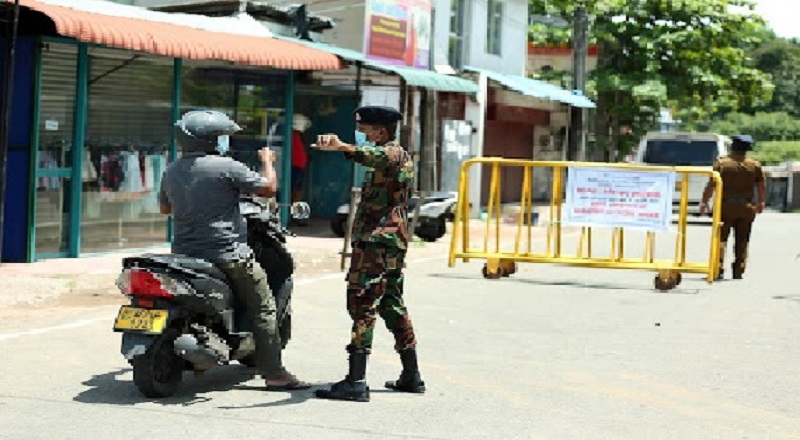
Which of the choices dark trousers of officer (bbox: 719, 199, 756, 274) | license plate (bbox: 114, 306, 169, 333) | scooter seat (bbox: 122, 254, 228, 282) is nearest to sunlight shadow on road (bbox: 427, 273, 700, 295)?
dark trousers of officer (bbox: 719, 199, 756, 274)

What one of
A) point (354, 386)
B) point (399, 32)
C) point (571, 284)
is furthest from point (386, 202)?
point (399, 32)

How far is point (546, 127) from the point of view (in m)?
39.3

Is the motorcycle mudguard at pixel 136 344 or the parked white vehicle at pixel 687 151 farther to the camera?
the parked white vehicle at pixel 687 151

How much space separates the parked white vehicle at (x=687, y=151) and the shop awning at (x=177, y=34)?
12.0 meters

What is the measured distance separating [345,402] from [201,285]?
1024 mm

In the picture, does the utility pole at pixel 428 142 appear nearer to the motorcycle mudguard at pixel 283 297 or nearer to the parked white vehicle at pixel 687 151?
the parked white vehicle at pixel 687 151

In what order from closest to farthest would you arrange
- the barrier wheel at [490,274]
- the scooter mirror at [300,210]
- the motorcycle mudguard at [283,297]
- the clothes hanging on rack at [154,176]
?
the scooter mirror at [300,210]
the motorcycle mudguard at [283,297]
the barrier wheel at [490,274]
the clothes hanging on rack at [154,176]

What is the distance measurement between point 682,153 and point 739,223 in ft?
44.2

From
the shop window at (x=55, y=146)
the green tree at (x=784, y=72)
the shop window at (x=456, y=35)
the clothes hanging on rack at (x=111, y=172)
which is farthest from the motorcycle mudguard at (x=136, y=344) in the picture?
the green tree at (x=784, y=72)

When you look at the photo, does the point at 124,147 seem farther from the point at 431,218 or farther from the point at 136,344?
the point at 136,344

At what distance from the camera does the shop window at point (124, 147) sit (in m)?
16.2

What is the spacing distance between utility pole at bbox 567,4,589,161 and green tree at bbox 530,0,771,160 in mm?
7075

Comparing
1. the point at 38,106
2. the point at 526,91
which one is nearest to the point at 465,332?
the point at 38,106

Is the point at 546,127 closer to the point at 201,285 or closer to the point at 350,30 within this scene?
the point at 350,30
